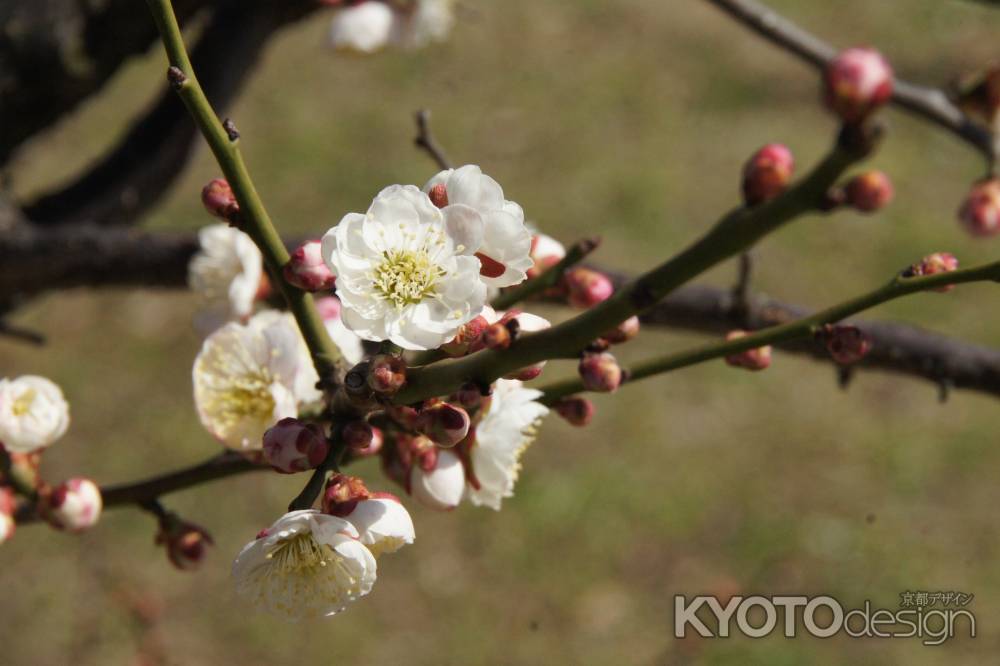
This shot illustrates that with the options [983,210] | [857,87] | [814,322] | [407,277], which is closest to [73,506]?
[407,277]

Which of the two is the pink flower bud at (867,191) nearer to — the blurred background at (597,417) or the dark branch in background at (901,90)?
the dark branch in background at (901,90)

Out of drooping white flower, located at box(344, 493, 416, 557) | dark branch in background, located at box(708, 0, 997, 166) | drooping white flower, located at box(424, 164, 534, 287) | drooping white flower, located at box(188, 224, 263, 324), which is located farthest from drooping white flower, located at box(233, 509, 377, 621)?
dark branch in background, located at box(708, 0, 997, 166)

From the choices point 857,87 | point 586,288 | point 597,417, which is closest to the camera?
point 857,87

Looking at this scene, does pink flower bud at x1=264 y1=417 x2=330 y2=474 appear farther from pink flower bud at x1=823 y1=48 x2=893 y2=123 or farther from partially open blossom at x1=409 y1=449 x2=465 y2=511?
pink flower bud at x1=823 y1=48 x2=893 y2=123

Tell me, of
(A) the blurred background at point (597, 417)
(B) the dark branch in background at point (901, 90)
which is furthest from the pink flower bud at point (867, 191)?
(A) the blurred background at point (597, 417)

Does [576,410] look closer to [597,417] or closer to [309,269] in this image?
[309,269]
